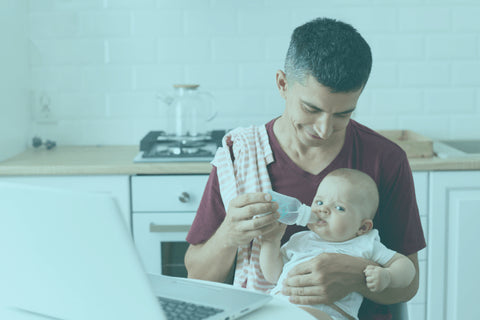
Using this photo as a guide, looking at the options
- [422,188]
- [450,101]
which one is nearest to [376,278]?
[422,188]

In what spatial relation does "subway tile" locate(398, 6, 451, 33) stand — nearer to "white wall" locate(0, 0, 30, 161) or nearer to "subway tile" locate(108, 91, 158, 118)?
"subway tile" locate(108, 91, 158, 118)

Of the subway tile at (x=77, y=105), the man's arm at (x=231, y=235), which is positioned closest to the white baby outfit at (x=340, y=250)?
the man's arm at (x=231, y=235)

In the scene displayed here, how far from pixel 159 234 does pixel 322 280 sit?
118cm

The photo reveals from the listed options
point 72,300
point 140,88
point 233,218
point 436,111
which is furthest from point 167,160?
point 72,300

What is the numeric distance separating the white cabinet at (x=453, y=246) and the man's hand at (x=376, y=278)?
110cm

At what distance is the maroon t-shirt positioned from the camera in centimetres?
162

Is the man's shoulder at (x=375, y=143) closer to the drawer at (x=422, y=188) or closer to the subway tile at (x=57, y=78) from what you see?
the drawer at (x=422, y=188)

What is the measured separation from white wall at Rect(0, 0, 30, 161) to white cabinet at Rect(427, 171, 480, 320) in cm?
184

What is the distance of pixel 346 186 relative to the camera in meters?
1.49

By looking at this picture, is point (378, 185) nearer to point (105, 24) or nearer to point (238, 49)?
point (238, 49)

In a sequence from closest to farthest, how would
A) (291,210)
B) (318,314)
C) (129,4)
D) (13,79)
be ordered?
(318,314)
(291,210)
(13,79)
(129,4)

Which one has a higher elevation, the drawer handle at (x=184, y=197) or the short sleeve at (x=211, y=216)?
the short sleeve at (x=211, y=216)

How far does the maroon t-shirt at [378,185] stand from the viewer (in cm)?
162

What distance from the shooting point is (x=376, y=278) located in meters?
1.39
